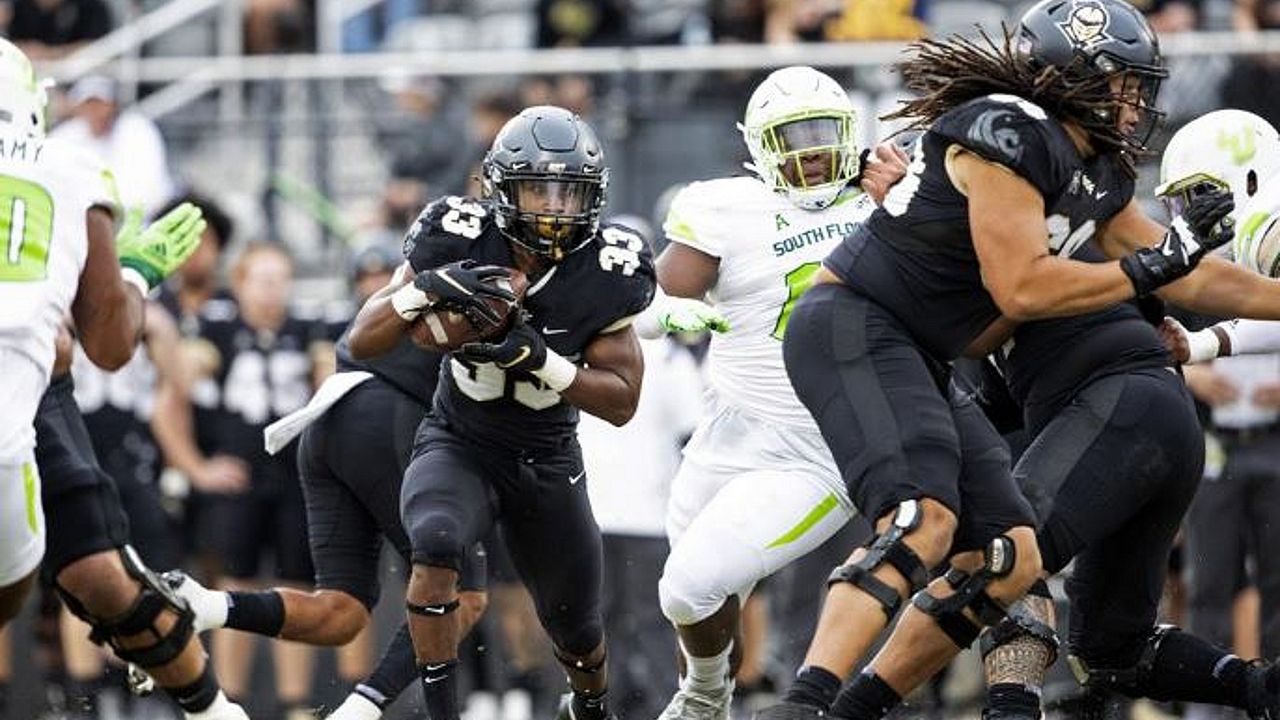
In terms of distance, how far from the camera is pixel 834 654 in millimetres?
5922

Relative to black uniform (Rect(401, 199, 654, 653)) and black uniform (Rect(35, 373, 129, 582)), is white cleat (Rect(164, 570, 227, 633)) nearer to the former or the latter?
black uniform (Rect(35, 373, 129, 582))

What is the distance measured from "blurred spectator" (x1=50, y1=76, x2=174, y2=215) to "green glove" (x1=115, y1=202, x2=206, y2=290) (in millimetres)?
4777

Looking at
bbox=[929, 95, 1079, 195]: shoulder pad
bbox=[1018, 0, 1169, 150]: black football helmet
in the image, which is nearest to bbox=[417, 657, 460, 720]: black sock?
bbox=[929, 95, 1079, 195]: shoulder pad

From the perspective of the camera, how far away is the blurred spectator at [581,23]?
12297 millimetres

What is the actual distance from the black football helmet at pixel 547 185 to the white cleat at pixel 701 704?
141cm

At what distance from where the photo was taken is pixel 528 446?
7148 mm

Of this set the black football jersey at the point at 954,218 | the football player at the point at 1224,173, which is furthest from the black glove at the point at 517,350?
the football player at the point at 1224,173

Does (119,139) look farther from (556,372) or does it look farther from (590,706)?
(556,372)

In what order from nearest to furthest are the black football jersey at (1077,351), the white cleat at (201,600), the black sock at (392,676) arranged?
the black football jersey at (1077,351) → the white cleat at (201,600) → the black sock at (392,676)

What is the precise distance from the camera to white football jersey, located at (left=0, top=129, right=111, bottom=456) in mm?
6004

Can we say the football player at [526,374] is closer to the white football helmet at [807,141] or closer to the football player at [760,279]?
the football player at [760,279]

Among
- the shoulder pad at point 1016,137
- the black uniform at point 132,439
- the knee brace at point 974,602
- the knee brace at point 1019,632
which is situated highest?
the shoulder pad at point 1016,137

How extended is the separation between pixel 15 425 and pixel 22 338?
21 cm

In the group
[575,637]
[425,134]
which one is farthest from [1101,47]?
[425,134]
